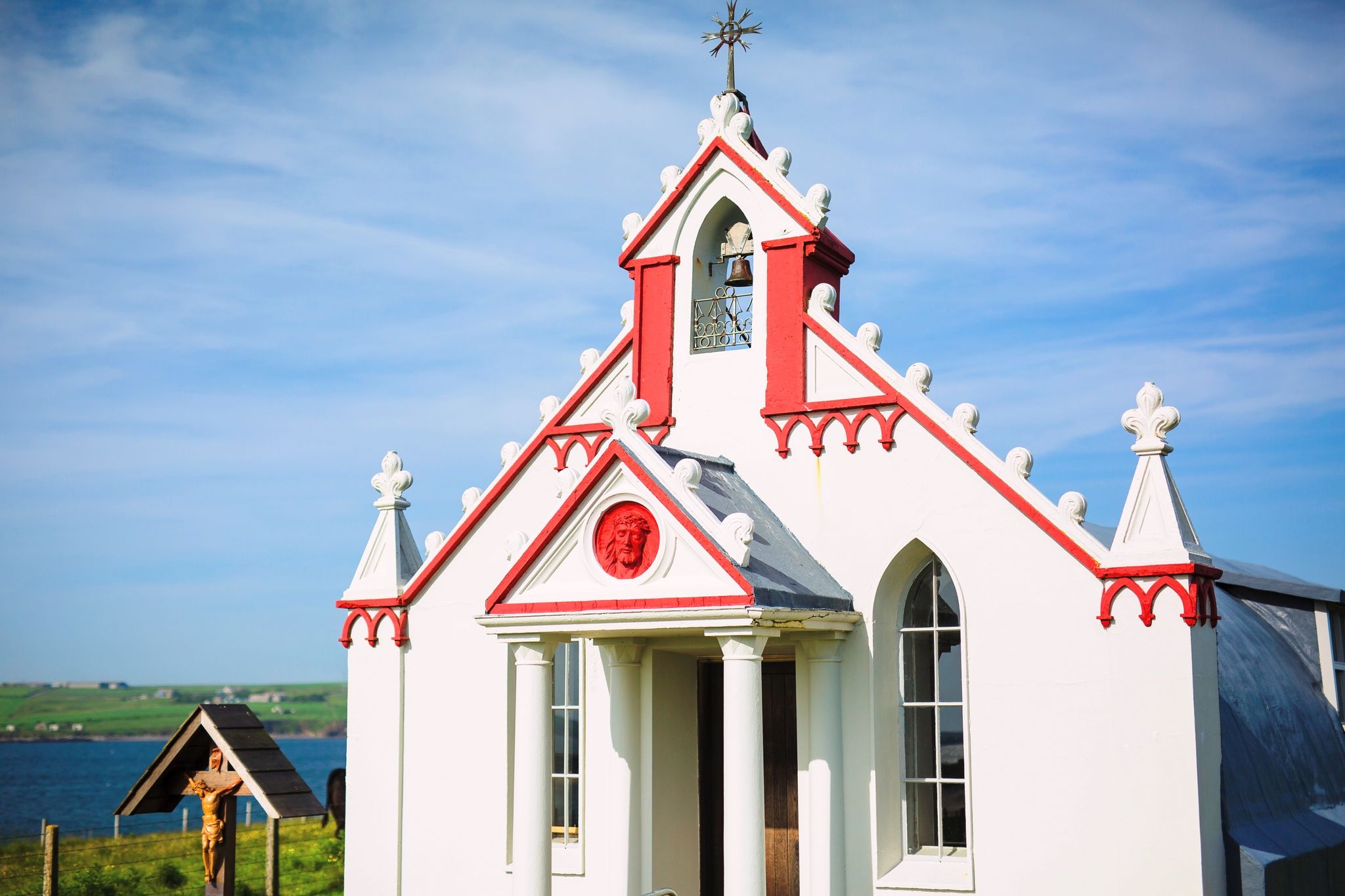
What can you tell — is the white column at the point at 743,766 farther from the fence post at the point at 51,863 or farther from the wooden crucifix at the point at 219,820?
the fence post at the point at 51,863

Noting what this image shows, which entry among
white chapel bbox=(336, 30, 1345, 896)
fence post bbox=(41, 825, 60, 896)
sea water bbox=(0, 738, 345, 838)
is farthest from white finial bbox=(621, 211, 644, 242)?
sea water bbox=(0, 738, 345, 838)

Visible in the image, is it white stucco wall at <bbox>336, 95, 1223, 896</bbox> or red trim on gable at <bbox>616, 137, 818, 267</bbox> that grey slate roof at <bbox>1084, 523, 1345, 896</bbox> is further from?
red trim on gable at <bbox>616, 137, 818, 267</bbox>

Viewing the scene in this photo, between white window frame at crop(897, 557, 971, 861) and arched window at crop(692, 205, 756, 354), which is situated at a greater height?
arched window at crop(692, 205, 756, 354)

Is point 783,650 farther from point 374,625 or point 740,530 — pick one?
point 374,625

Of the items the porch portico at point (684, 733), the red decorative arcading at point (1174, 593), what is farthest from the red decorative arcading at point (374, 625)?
the red decorative arcading at point (1174, 593)

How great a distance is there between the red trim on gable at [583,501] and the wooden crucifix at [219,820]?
9.24 ft

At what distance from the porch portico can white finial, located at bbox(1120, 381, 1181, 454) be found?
3231mm

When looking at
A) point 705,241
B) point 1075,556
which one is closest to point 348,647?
point 705,241

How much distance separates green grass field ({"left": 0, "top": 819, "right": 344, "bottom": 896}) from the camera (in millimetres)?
23141

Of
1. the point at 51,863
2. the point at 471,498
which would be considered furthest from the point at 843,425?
→ the point at 51,863

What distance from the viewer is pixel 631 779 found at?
15.2 metres

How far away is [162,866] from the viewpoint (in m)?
25.1

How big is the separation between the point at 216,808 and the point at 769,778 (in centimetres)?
568

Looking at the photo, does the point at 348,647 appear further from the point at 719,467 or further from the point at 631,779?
the point at 719,467
